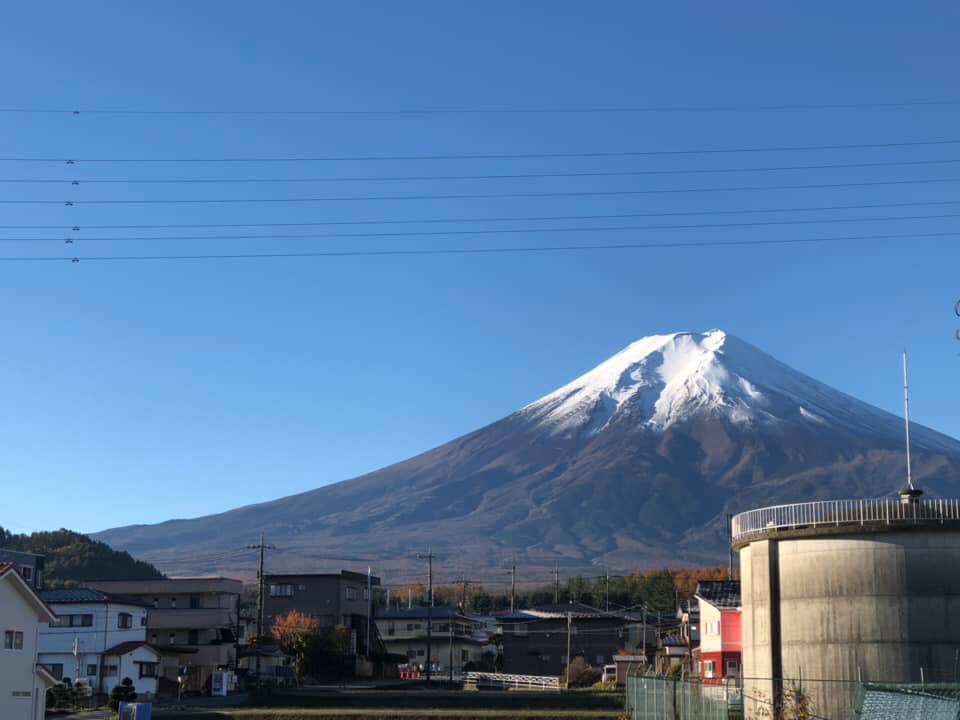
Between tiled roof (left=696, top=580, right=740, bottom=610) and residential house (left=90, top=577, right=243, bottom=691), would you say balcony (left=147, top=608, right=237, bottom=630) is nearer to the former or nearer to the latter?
residential house (left=90, top=577, right=243, bottom=691)

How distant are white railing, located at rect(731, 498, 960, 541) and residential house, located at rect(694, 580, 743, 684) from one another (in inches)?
602

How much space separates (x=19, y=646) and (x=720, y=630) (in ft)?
94.9

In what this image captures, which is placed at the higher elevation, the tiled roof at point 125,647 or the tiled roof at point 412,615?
the tiled roof at point 412,615

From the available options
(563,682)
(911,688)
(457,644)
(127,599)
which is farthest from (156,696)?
(911,688)

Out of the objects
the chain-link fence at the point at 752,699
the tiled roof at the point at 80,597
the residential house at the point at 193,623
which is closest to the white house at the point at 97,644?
the tiled roof at the point at 80,597

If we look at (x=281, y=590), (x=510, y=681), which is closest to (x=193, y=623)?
(x=281, y=590)

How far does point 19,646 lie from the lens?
38.2 metres

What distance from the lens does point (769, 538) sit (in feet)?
127

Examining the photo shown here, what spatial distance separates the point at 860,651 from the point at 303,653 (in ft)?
154

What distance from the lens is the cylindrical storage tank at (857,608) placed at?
34781 mm

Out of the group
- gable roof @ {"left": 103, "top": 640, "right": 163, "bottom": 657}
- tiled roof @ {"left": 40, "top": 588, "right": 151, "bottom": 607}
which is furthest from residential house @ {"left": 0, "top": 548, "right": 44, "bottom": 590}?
gable roof @ {"left": 103, "top": 640, "right": 163, "bottom": 657}

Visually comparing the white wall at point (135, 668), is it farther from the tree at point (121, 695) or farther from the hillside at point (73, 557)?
the hillside at point (73, 557)

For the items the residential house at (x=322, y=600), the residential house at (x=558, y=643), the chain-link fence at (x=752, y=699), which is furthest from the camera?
the residential house at (x=322, y=600)

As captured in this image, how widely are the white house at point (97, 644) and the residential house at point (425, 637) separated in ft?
99.2
